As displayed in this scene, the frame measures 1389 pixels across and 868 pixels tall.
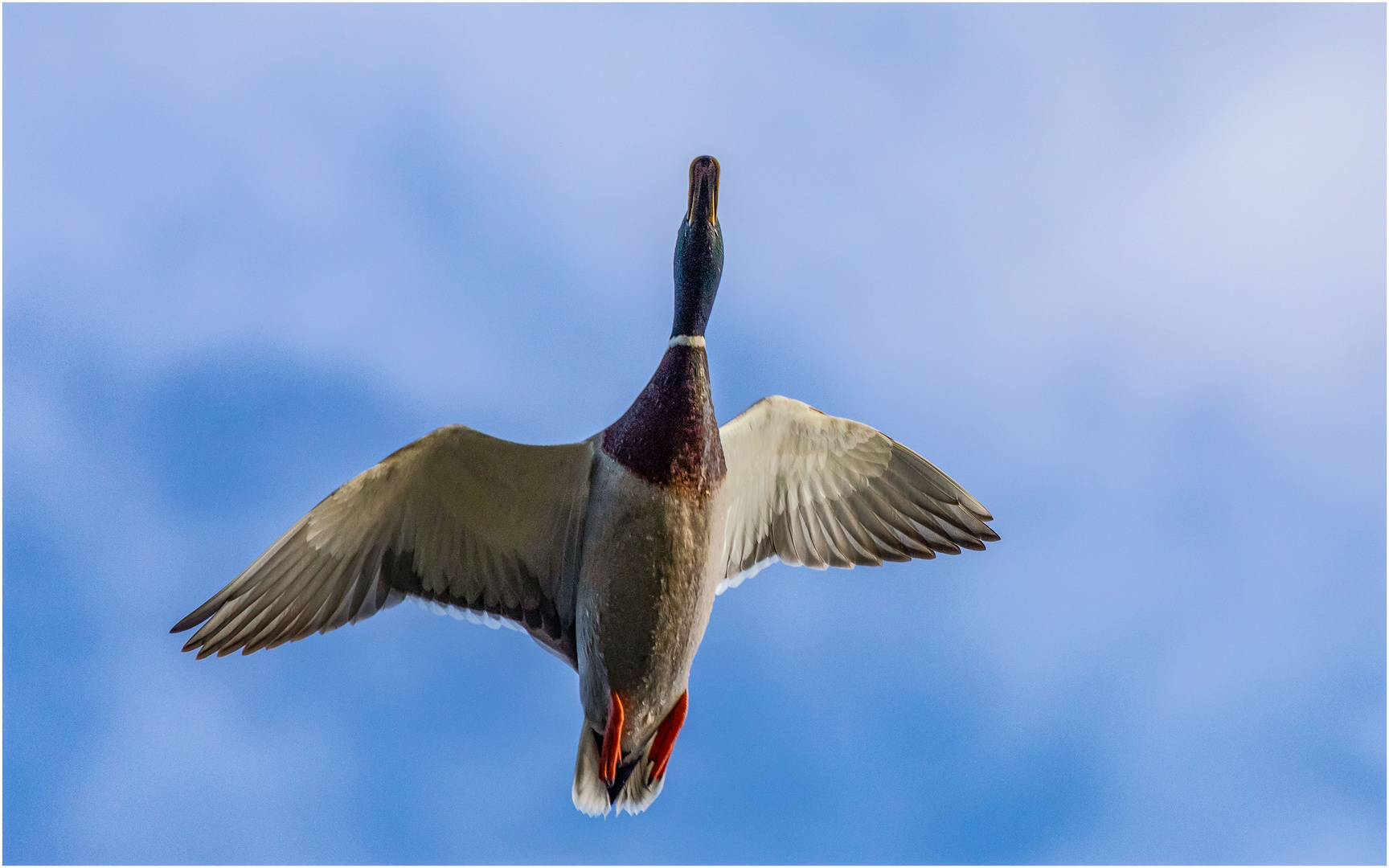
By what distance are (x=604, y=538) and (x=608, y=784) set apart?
4.25ft

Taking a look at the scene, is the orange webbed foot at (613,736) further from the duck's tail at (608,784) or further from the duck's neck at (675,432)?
the duck's neck at (675,432)

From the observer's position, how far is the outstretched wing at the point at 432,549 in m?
5.06

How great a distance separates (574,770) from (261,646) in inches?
65.0

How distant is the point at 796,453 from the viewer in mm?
5918

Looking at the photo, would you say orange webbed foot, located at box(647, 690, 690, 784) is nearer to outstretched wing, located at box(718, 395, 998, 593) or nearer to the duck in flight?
the duck in flight

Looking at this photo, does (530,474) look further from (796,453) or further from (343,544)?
(796,453)

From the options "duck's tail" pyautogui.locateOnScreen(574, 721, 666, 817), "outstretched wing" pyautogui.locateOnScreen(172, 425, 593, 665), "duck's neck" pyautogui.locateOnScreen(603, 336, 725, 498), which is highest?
"duck's neck" pyautogui.locateOnScreen(603, 336, 725, 498)

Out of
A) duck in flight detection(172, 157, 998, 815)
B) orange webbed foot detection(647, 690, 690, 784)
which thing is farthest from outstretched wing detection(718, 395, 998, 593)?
orange webbed foot detection(647, 690, 690, 784)

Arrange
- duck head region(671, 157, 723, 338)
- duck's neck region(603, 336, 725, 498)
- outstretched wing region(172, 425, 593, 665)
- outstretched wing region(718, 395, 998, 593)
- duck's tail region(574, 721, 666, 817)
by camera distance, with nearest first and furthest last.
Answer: duck's neck region(603, 336, 725, 498), outstretched wing region(172, 425, 593, 665), duck head region(671, 157, 723, 338), duck's tail region(574, 721, 666, 817), outstretched wing region(718, 395, 998, 593)

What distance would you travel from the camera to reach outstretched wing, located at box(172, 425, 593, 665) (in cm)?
506

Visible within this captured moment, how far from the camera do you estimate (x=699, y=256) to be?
5.30 meters

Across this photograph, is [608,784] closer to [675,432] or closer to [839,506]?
[675,432]

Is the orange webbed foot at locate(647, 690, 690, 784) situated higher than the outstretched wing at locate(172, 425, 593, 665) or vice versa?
the outstretched wing at locate(172, 425, 593, 665)

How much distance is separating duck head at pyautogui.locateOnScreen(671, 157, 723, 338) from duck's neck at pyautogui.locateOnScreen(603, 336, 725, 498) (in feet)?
0.44
